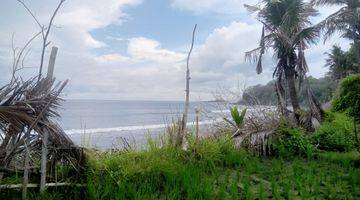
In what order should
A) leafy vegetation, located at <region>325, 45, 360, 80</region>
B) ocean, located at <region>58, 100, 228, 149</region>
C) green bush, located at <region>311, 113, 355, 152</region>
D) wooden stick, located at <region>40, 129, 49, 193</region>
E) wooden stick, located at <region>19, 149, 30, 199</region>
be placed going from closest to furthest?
1. wooden stick, located at <region>19, 149, 30, 199</region>
2. wooden stick, located at <region>40, 129, 49, 193</region>
3. ocean, located at <region>58, 100, 228, 149</region>
4. green bush, located at <region>311, 113, 355, 152</region>
5. leafy vegetation, located at <region>325, 45, 360, 80</region>

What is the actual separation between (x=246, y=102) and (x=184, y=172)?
6.24 meters

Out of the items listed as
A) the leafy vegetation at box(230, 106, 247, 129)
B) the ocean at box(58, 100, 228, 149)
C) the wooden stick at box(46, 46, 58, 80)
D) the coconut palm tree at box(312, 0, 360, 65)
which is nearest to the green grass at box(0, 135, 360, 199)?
the ocean at box(58, 100, 228, 149)

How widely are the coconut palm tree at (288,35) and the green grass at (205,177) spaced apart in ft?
27.9

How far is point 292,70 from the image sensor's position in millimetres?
16234

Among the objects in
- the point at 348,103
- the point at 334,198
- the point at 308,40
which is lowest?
the point at 334,198

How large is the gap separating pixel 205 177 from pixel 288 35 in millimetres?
11584

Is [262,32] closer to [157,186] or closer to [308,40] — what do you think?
[308,40]

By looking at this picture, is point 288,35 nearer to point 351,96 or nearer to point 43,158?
point 351,96

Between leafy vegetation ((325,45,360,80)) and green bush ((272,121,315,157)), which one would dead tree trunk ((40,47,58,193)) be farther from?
leafy vegetation ((325,45,360,80))

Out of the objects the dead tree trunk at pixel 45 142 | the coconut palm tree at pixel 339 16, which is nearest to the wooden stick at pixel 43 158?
the dead tree trunk at pixel 45 142

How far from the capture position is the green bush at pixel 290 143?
8.93 metres

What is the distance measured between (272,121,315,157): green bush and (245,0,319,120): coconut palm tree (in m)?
6.27

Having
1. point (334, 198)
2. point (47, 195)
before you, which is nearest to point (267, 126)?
point (334, 198)

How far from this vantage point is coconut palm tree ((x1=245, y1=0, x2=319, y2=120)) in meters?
15.9
